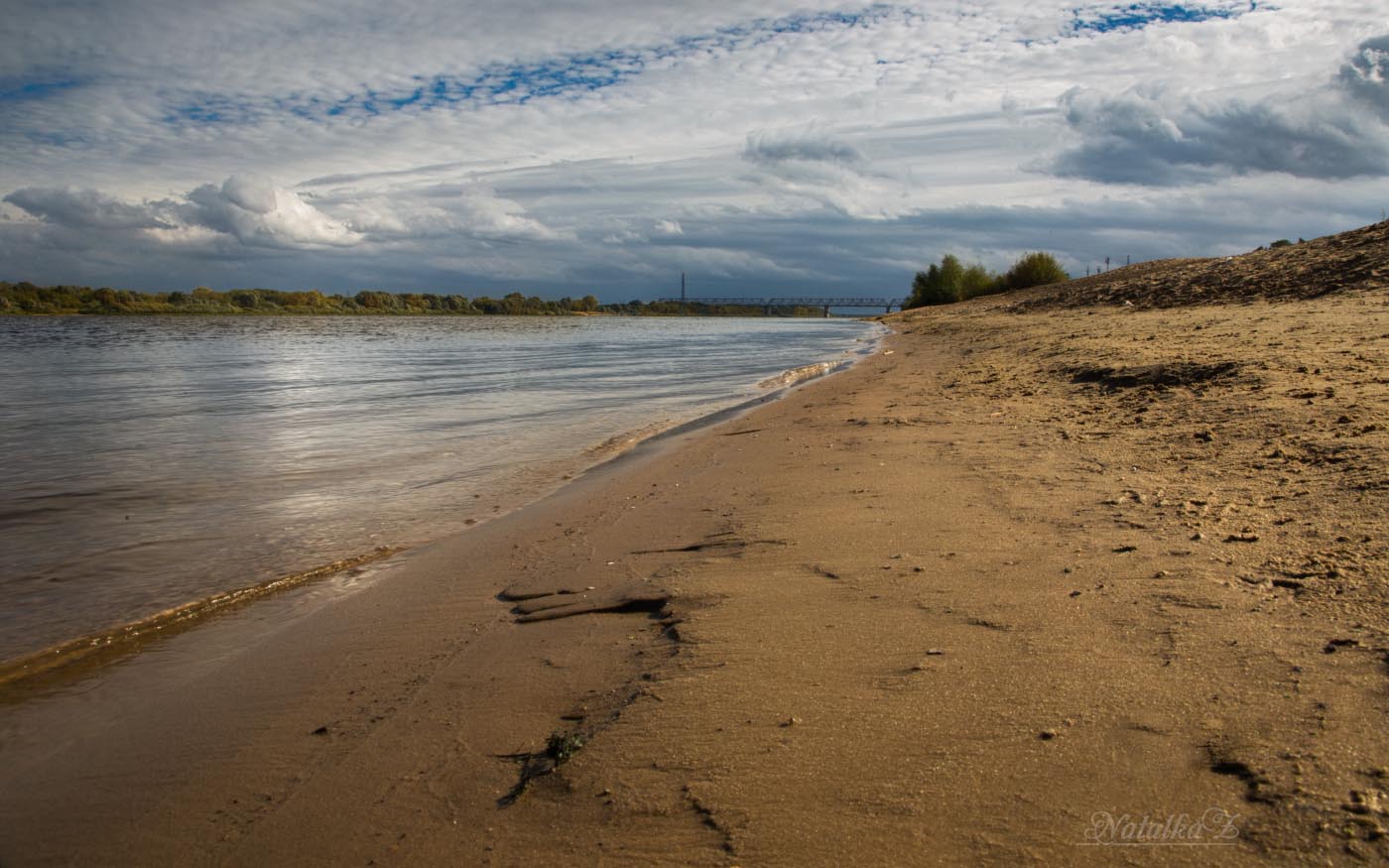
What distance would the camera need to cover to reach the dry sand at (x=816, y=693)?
1.91 meters

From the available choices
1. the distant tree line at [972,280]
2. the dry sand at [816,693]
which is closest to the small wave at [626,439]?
the dry sand at [816,693]

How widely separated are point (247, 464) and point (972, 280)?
72376mm

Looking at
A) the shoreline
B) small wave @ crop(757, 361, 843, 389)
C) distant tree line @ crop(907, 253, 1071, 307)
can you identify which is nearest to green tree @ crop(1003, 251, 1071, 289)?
distant tree line @ crop(907, 253, 1071, 307)

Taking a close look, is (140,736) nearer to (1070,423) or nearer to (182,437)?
(1070,423)

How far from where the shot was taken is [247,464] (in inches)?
322

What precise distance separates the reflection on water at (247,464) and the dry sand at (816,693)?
1.03 m

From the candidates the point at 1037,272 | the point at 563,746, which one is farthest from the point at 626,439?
the point at 1037,272

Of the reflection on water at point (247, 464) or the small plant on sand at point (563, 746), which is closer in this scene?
the small plant on sand at point (563, 746)

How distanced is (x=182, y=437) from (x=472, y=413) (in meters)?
3.99

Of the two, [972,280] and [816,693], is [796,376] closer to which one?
[816,693]

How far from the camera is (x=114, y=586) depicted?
4.52 meters

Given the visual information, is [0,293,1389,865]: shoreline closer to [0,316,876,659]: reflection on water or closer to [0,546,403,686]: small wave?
[0,546,403,686]: small wave

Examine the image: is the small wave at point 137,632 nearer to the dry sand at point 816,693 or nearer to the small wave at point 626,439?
the dry sand at point 816,693

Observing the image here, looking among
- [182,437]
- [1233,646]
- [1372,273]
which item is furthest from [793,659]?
[1372,273]
